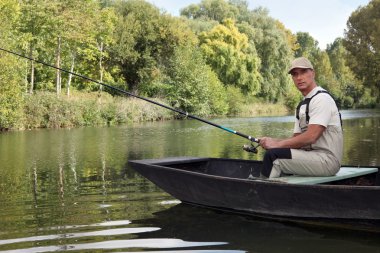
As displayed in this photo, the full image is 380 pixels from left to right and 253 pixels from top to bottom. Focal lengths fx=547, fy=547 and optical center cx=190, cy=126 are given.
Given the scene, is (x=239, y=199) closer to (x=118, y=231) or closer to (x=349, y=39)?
(x=118, y=231)

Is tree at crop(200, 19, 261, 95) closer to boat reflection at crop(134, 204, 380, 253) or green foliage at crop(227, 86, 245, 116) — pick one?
green foliage at crop(227, 86, 245, 116)

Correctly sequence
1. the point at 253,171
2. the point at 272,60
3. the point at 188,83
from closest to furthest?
the point at 253,171 → the point at 188,83 → the point at 272,60

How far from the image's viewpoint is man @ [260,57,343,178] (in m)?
6.05

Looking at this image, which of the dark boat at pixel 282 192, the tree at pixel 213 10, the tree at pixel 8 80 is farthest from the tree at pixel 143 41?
the dark boat at pixel 282 192

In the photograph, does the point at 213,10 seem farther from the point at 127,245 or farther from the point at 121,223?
the point at 127,245

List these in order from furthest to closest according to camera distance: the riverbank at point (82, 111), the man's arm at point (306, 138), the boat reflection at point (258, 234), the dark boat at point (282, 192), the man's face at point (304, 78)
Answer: the riverbank at point (82, 111), the man's face at point (304, 78), the man's arm at point (306, 138), the dark boat at point (282, 192), the boat reflection at point (258, 234)

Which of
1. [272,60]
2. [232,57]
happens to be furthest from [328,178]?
[272,60]

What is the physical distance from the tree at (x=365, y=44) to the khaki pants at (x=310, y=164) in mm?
42521

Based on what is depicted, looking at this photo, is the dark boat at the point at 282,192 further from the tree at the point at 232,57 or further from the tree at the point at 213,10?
the tree at the point at 213,10

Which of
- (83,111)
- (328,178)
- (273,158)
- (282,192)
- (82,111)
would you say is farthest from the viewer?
(83,111)

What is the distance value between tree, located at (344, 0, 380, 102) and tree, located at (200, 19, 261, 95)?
882cm

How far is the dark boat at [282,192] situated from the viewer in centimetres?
557

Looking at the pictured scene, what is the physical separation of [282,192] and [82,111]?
2749cm

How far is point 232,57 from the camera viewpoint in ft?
168
